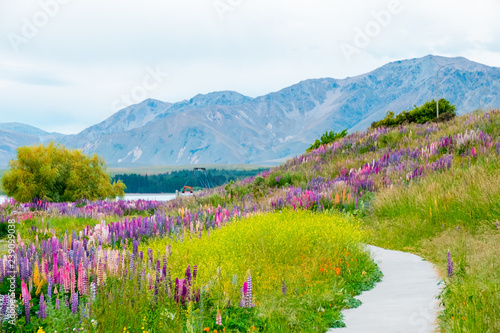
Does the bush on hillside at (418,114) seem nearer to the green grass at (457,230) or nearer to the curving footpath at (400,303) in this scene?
the green grass at (457,230)

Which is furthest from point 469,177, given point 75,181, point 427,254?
point 75,181

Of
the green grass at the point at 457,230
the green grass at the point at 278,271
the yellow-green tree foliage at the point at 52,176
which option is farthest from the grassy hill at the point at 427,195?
the yellow-green tree foliage at the point at 52,176

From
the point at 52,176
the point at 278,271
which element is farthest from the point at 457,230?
the point at 52,176

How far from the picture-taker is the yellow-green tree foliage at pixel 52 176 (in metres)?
27.7

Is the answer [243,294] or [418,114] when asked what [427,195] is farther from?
[418,114]

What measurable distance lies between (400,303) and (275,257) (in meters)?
2.32

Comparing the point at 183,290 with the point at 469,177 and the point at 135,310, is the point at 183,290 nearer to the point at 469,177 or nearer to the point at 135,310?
the point at 135,310

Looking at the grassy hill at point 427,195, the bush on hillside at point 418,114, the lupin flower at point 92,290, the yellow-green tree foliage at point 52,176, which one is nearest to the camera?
the lupin flower at point 92,290

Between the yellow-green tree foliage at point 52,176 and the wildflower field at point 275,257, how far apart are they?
1177cm

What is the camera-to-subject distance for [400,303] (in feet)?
21.0

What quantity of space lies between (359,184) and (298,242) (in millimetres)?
7985

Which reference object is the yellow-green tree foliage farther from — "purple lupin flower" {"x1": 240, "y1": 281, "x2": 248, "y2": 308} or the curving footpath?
"purple lupin flower" {"x1": 240, "y1": 281, "x2": 248, "y2": 308}

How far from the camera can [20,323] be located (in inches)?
191

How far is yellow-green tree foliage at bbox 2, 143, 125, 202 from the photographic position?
2769cm
